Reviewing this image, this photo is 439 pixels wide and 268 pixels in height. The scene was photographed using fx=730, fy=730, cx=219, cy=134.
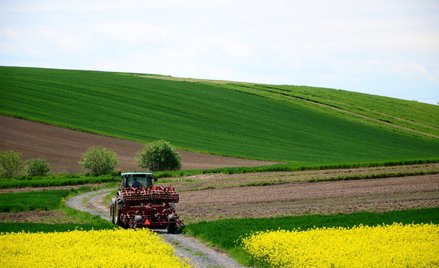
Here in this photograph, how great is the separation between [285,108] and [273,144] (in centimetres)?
2916

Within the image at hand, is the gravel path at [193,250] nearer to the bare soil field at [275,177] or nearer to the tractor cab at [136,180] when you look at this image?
the tractor cab at [136,180]

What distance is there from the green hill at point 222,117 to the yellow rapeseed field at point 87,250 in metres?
58.7

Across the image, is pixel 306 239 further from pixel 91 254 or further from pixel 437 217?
pixel 437 217

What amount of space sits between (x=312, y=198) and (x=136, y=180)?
13.9m

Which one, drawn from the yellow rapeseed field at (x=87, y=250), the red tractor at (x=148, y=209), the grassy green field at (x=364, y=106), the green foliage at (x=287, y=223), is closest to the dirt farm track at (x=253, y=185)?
the red tractor at (x=148, y=209)

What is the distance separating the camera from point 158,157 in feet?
260

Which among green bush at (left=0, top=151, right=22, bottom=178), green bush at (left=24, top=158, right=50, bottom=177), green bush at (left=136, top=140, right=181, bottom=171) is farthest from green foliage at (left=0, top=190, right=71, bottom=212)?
green bush at (left=136, top=140, right=181, bottom=171)

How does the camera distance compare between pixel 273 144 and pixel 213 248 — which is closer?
Result: pixel 213 248

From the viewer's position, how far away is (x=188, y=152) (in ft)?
300

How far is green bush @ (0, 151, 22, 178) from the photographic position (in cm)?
7017

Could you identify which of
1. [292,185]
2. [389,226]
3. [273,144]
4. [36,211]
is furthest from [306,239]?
[273,144]

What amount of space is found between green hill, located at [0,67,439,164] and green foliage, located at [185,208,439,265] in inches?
1902

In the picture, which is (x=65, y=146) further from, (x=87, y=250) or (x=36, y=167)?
(x=87, y=250)

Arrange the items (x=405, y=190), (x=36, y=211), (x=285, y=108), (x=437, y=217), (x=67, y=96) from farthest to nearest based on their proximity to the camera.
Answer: (x=285, y=108)
(x=67, y=96)
(x=405, y=190)
(x=36, y=211)
(x=437, y=217)
